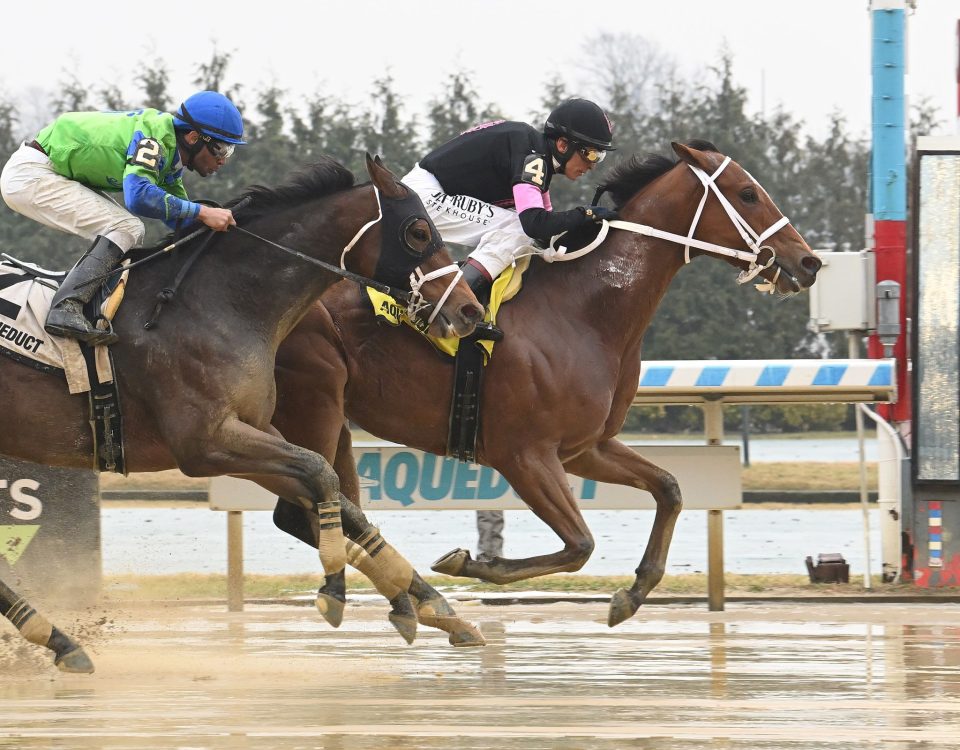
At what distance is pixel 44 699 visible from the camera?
5793 mm

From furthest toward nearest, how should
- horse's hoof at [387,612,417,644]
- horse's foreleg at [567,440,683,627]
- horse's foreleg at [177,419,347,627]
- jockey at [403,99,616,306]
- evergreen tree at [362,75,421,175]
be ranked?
evergreen tree at [362,75,421,175]
horse's foreleg at [567,440,683,627]
jockey at [403,99,616,306]
horse's hoof at [387,612,417,644]
horse's foreleg at [177,419,347,627]

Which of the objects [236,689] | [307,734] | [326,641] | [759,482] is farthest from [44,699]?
[759,482]

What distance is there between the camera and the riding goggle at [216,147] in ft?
20.9

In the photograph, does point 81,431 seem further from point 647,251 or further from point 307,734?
point 647,251

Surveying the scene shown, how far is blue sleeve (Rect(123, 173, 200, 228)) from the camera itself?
20.0 ft

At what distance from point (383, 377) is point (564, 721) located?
2109mm

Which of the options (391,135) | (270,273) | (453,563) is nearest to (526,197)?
(270,273)

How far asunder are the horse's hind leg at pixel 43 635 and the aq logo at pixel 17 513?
2.01m

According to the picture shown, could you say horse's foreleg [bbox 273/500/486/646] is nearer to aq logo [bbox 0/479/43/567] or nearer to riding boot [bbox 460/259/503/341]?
riding boot [bbox 460/259/503/341]

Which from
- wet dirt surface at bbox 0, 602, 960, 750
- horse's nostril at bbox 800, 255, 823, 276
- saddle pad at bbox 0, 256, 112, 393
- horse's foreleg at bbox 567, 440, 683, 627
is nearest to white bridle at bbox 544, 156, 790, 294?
horse's nostril at bbox 800, 255, 823, 276

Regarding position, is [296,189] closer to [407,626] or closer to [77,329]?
[77,329]

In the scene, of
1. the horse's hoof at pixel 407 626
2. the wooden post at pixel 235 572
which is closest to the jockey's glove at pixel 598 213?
the horse's hoof at pixel 407 626

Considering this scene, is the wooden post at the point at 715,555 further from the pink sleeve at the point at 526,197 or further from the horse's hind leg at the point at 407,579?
the pink sleeve at the point at 526,197

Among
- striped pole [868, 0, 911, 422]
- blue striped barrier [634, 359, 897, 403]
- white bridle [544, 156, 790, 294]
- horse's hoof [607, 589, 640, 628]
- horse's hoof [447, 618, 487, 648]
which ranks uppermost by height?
striped pole [868, 0, 911, 422]
